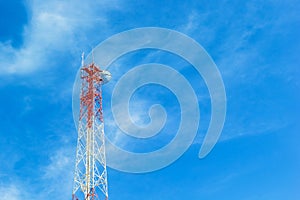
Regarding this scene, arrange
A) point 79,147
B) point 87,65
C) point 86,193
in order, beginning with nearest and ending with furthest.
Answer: point 86,193 < point 79,147 < point 87,65

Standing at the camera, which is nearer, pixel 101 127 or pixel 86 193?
pixel 86 193

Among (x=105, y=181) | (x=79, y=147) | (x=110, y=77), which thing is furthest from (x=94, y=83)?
(x=105, y=181)

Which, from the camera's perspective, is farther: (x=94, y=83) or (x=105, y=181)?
(x=94, y=83)

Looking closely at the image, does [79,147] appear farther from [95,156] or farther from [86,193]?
[86,193]

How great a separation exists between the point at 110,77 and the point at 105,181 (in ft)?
33.6

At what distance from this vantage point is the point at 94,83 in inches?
1778

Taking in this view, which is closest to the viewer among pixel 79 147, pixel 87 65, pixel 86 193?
pixel 86 193

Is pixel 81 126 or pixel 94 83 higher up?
pixel 94 83

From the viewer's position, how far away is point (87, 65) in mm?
45656

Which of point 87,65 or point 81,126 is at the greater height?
point 87,65

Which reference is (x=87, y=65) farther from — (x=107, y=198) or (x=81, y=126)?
(x=107, y=198)

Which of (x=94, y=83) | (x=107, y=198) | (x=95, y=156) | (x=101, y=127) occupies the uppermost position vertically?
(x=94, y=83)

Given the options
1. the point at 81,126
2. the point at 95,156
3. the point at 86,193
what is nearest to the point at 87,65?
the point at 81,126

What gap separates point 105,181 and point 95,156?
249 cm
